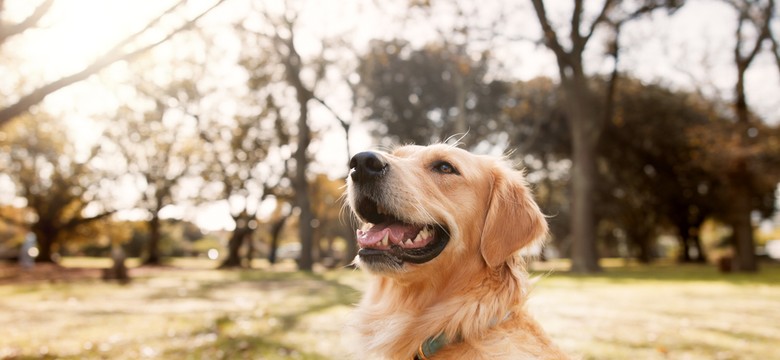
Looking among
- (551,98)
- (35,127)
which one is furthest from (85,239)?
(551,98)

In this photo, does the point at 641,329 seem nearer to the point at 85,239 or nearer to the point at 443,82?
the point at 443,82

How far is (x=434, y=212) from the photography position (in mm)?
3264

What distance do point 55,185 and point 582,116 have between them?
30.7 meters

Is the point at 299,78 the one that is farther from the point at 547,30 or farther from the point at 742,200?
the point at 742,200

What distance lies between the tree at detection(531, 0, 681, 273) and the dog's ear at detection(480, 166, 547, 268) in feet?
51.2

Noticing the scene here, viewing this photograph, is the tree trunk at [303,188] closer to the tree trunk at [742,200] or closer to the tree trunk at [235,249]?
the tree trunk at [235,249]

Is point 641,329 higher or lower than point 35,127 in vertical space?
lower

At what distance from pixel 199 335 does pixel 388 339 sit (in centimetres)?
489

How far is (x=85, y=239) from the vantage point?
37219 millimetres

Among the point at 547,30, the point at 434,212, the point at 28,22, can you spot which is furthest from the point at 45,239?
the point at 434,212

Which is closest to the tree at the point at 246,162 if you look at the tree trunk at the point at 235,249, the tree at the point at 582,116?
the tree trunk at the point at 235,249

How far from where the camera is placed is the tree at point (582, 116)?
18.4 metres

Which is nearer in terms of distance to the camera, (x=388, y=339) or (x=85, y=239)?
(x=388, y=339)

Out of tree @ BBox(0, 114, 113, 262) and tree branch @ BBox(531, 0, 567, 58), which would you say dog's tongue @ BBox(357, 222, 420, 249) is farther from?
tree @ BBox(0, 114, 113, 262)
